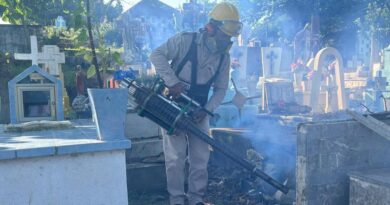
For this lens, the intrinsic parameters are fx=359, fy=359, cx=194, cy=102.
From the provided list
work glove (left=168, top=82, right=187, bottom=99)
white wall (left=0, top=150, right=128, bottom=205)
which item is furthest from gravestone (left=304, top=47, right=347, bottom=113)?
white wall (left=0, top=150, right=128, bottom=205)

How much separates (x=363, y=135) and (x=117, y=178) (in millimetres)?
2465

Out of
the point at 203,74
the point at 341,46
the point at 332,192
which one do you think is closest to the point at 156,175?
the point at 203,74

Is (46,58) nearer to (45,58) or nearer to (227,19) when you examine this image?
(45,58)

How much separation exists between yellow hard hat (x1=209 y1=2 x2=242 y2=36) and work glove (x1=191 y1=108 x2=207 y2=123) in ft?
3.14

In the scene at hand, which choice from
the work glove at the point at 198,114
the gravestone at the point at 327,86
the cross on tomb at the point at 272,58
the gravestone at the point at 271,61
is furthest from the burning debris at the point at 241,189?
the cross on tomb at the point at 272,58

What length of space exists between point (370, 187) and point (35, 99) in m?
3.76

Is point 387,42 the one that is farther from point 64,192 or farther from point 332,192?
point 64,192

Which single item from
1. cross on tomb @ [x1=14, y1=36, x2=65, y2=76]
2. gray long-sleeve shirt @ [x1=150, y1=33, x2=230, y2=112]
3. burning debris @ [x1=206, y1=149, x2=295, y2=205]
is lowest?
burning debris @ [x1=206, y1=149, x2=295, y2=205]

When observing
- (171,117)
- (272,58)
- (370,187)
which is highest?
(272,58)

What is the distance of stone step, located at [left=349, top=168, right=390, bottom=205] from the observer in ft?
10.5

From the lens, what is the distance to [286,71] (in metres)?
18.4

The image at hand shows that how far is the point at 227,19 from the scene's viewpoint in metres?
4.20

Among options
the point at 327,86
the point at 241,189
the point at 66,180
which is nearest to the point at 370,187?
the point at 241,189

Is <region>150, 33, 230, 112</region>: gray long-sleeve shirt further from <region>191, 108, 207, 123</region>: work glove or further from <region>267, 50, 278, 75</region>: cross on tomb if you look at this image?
<region>267, 50, 278, 75</region>: cross on tomb
